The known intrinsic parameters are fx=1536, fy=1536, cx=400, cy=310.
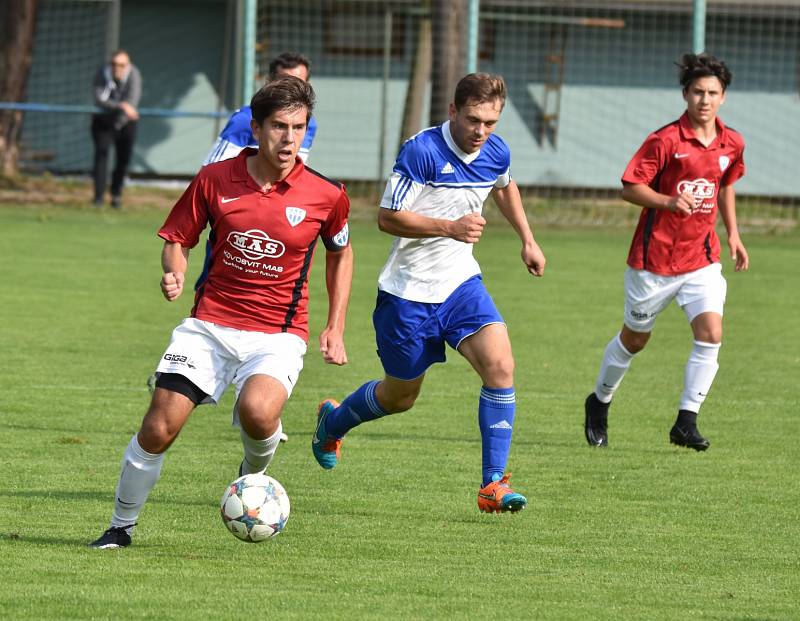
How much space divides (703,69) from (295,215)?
339 cm

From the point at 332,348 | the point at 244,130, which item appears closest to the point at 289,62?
the point at 244,130

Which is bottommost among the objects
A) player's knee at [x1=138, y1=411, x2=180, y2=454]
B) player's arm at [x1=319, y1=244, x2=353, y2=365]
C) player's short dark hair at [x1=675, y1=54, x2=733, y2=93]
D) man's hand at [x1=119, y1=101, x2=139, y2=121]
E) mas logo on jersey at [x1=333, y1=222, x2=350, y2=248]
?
player's knee at [x1=138, y1=411, x2=180, y2=454]

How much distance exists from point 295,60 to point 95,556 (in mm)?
4323

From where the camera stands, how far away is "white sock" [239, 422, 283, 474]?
635 centimetres

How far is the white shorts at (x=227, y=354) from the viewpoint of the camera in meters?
6.03

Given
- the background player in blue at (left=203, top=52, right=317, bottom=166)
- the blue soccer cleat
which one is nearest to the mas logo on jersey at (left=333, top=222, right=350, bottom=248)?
the blue soccer cleat

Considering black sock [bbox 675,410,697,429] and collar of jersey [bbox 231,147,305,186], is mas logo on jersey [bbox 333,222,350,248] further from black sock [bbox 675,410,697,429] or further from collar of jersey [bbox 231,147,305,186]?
black sock [bbox 675,410,697,429]

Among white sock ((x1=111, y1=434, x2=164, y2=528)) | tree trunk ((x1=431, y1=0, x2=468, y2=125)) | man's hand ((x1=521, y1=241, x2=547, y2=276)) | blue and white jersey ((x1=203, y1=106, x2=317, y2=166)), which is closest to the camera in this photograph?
white sock ((x1=111, y1=434, x2=164, y2=528))

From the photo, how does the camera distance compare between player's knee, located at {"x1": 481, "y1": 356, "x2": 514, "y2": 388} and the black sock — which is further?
the black sock

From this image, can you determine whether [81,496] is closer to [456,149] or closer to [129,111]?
[456,149]

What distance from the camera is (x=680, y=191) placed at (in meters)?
8.88

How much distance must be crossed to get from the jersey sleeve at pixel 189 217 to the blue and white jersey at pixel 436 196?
46.9 inches

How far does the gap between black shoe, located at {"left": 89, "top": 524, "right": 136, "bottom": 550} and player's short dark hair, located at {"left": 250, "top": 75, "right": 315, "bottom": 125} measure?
170cm

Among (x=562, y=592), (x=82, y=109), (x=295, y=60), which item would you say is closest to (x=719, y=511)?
(x=562, y=592)
